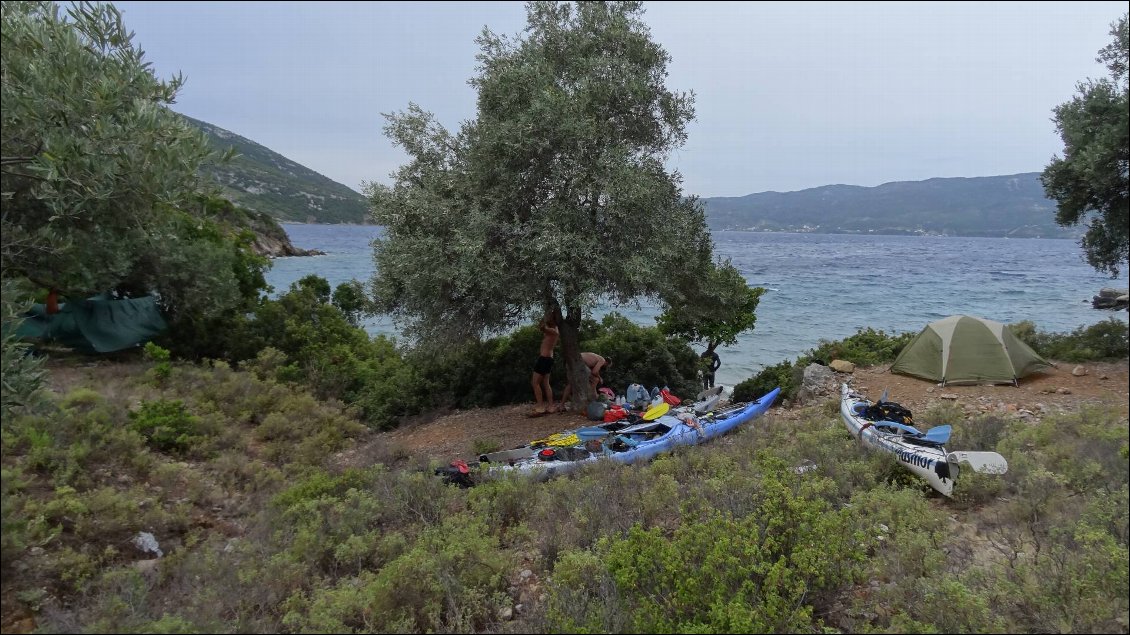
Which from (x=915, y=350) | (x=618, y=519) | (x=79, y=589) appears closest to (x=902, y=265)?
(x=915, y=350)

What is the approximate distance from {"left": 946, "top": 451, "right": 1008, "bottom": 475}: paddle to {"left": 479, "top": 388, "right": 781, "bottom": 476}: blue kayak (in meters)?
3.69

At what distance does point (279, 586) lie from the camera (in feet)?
15.1

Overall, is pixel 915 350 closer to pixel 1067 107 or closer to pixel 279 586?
pixel 1067 107

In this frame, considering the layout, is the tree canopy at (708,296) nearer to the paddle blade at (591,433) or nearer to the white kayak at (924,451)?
the paddle blade at (591,433)

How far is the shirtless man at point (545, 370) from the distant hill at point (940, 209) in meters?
4.02

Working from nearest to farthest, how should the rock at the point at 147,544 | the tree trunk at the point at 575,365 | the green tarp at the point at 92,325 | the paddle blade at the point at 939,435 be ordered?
the rock at the point at 147,544 → the paddle blade at the point at 939,435 → the tree trunk at the point at 575,365 → the green tarp at the point at 92,325

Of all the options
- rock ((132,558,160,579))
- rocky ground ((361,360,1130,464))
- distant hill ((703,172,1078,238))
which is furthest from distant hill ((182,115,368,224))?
rock ((132,558,160,579))

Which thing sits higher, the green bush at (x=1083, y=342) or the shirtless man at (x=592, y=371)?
the green bush at (x=1083, y=342)

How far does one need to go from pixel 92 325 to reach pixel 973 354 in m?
21.0

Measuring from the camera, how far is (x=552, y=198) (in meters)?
10.1

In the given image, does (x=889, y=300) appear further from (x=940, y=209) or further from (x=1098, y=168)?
(x=1098, y=168)

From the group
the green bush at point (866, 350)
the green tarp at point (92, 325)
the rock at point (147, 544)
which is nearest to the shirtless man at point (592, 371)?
the green bush at point (866, 350)

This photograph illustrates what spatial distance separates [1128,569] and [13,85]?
28.6 ft

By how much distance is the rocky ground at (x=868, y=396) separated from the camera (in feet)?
29.6
